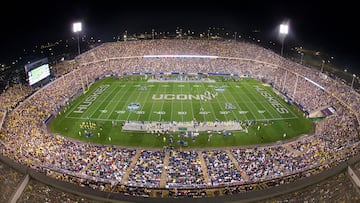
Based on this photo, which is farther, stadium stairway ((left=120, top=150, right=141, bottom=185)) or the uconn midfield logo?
the uconn midfield logo

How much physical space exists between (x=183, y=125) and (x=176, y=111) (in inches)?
187

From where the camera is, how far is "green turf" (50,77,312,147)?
31.3 meters

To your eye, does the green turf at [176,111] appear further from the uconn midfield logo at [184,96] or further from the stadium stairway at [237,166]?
the stadium stairway at [237,166]

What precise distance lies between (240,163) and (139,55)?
42528mm

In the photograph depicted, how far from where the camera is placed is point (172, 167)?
73.9ft

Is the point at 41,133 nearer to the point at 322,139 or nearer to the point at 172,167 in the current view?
the point at 172,167

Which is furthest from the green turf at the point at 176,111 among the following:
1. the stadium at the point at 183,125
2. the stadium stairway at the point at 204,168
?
the stadium stairway at the point at 204,168

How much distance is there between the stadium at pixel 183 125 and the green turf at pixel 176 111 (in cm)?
14

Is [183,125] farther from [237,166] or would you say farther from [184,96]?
[237,166]

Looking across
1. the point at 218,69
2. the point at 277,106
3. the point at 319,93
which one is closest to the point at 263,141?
the point at 277,106

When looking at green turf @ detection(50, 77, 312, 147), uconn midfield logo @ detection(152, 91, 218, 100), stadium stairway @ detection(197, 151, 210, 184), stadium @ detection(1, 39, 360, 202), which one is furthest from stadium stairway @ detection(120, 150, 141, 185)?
uconn midfield logo @ detection(152, 91, 218, 100)

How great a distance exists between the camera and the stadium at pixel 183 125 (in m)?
20.5

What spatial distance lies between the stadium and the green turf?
14 centimetres

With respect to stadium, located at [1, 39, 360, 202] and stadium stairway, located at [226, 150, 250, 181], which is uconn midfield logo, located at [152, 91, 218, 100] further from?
stadium stairway, located at [226, 150, 250, 181]
